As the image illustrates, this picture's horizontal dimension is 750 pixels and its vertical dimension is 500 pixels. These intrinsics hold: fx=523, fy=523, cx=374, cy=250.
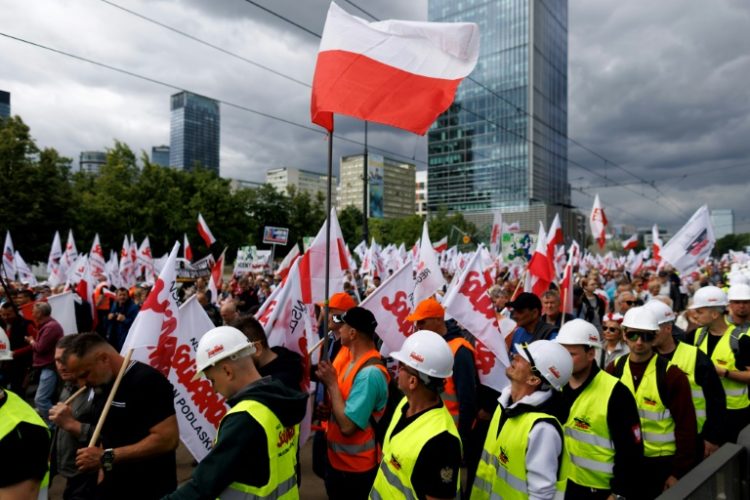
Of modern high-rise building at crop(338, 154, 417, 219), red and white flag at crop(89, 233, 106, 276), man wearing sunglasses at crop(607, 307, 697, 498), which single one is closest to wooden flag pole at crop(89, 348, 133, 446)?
man wearing sunglasses at crop(607, 307, 697, 498)

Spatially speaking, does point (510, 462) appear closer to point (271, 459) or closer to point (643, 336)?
point (271, 459)

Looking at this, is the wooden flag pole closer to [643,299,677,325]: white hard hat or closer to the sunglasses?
the sunglasses

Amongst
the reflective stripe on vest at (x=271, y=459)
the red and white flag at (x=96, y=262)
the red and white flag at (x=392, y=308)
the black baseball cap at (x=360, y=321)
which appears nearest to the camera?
the reflective stripe on vest at (x=271, y=459)

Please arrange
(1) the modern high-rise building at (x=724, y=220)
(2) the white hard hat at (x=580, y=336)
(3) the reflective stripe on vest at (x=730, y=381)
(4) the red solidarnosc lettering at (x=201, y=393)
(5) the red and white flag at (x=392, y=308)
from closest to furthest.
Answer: (2) the white hard hat at (x=580, y=336) < (4) the red solidarnosc lettering at (x=201, y=393) < (3) the reflective stripe on vest at (x=730, y=381) < (5) the red and white flag at (x=392, y=308) < (1) the modern high-rise building at (x=724, y=220)

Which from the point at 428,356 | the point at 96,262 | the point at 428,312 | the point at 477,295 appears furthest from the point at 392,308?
the point at 96,262

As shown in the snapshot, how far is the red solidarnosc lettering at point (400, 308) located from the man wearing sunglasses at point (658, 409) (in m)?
2.36

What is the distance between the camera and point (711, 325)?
491cm

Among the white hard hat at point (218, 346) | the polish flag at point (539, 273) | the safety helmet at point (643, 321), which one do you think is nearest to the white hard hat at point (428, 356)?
the white hard hat at point (218, 346)

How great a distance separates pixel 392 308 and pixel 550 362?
2941 mm

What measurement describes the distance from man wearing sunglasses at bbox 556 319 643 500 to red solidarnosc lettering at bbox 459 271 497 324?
2.21 metres

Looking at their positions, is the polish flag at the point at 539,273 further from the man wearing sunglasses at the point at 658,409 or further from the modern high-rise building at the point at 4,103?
the modern high-rise building at the point at 4,103

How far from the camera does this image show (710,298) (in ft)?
16.1

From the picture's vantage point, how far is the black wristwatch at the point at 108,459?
285 cm

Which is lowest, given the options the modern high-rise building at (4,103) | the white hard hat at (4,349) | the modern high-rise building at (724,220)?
the white hard hat at (4,349)
